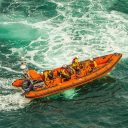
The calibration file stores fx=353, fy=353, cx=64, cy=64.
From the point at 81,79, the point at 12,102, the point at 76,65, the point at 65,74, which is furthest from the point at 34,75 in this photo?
the point at 81,79

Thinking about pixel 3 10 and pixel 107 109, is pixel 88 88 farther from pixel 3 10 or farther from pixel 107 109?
pixel 3 10

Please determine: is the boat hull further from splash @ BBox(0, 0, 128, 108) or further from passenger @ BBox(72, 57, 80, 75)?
splash @ BBox(0, 0, 128, 108)

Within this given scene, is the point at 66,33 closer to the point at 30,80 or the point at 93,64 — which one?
the point at 93,64

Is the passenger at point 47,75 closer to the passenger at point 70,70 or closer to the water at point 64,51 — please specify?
the passenger at point 70,70

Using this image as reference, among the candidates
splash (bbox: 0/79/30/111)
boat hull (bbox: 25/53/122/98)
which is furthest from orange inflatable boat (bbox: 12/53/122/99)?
splash (bbox: 0/79/30/111)

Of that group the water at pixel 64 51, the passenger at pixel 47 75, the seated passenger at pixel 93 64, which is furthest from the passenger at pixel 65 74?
the seated passenger at pixel 93 64

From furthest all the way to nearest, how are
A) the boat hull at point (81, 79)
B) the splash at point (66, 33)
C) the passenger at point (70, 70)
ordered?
1. the splash at point (66, 33)
2. the passenger at point (70, 70)
3. the boat hull at point (81, 79)
